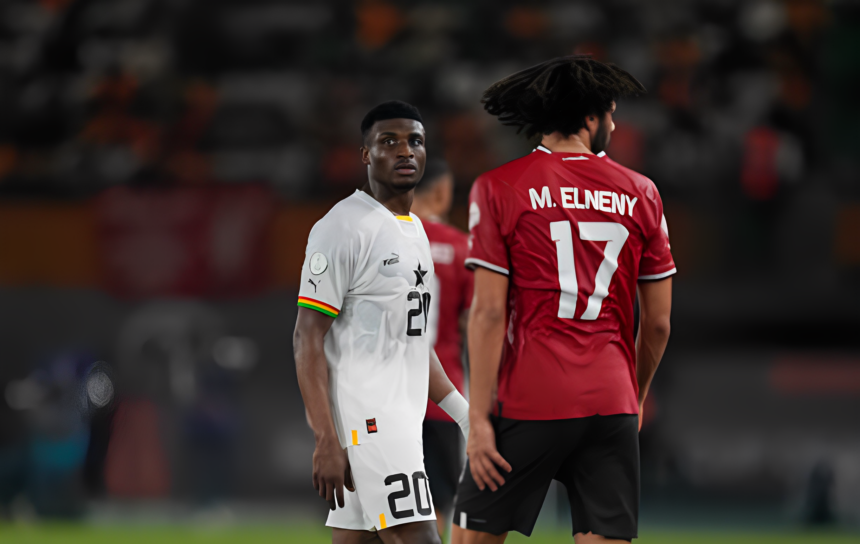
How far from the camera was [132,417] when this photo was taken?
10.7 meters

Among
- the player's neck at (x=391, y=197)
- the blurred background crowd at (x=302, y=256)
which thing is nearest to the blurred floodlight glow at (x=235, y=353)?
the blurred background crowd at (x=302, y=256)

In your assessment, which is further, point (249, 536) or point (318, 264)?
point (249, 536)

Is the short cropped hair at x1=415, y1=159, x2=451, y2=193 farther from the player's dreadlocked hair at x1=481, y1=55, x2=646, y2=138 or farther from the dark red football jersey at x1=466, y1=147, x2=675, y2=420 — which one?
the dark red football jersey at x1=466, y1=147, x2=675, y2=420

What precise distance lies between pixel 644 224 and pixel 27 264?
888 centimetres

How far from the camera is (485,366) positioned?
11.6ft

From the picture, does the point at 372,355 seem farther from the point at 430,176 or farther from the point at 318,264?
the point at 430,176

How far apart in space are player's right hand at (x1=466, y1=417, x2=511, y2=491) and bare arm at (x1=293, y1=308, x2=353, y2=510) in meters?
0.46

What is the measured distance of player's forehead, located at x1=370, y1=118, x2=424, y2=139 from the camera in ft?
13.0

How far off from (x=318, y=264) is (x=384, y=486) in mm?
812

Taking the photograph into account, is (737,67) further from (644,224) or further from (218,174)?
(644,224)

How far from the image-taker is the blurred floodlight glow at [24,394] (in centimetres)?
1063

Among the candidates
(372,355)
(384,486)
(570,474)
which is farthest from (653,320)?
(384,486)

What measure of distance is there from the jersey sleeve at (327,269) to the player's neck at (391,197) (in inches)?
11.3

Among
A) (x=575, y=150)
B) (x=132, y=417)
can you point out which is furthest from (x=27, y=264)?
(x=575, y=150)
